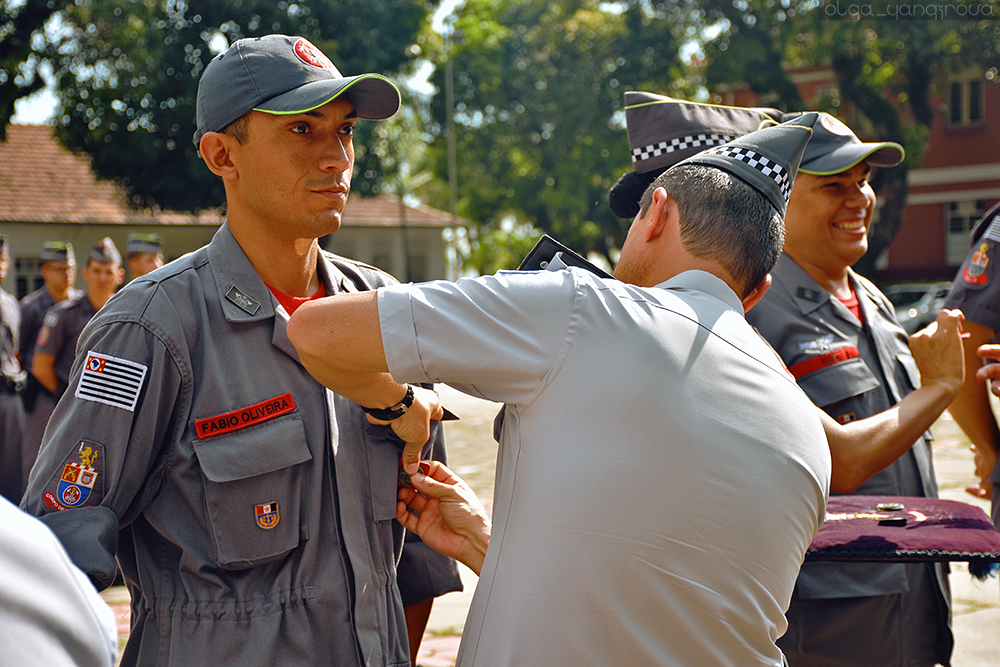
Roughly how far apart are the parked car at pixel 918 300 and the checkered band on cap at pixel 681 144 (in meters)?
21.7

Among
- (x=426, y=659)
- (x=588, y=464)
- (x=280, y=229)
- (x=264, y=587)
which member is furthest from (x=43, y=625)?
(x=426, y=659)

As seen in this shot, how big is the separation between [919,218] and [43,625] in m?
33.5

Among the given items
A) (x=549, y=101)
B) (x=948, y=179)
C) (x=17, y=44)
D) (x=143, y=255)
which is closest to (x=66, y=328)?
(x=143, y=255)

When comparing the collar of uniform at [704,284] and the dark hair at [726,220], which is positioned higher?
the dark hair at [726,220]

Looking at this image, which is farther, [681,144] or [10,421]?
[10,421]

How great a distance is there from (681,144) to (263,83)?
1.38 meters

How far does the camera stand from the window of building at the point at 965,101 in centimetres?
2967

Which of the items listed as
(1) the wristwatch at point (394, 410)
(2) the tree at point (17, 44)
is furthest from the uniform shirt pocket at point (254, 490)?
(2) the tree at point (17, 44)

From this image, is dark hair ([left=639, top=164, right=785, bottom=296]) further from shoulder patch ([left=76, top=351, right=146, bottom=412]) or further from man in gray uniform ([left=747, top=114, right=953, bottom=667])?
shoulder patch ([left=76, top=351, right=146, bottom=412])

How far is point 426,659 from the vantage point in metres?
4.35

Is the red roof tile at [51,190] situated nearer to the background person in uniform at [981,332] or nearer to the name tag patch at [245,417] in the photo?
the background person in uniform at [981,332]

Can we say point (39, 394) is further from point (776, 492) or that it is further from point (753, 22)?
point (753, 22)

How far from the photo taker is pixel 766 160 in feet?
6.13

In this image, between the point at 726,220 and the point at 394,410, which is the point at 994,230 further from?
the point at 394,410
